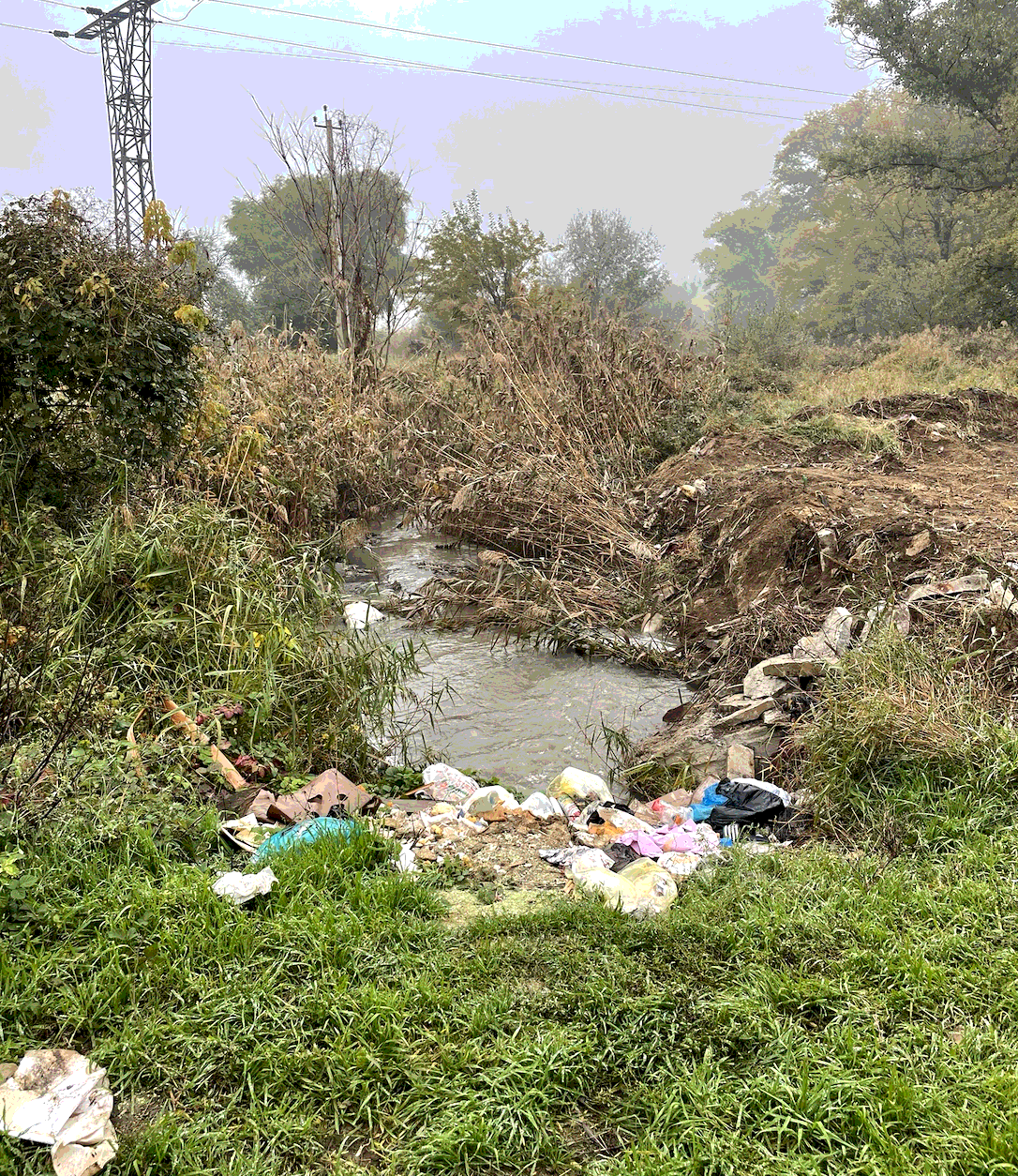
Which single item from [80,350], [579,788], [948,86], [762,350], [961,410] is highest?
[948,86]

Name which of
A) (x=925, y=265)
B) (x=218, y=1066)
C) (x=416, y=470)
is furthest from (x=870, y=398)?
(x=925, y=265)

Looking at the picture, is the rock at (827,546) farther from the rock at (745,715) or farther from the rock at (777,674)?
the rock at (745,715)

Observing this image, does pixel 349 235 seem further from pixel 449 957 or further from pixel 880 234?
pixel 880 234

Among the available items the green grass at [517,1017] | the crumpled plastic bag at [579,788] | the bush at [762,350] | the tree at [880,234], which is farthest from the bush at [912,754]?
the tree at [880,234]

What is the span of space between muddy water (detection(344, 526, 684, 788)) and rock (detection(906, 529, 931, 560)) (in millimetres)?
1748

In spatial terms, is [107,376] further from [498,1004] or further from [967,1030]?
[967,1030]

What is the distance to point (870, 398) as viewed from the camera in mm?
11781

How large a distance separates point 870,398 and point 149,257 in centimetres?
938

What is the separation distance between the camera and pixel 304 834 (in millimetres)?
3398

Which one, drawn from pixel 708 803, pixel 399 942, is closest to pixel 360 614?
pixel 708 803

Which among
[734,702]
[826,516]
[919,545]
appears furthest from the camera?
[826,516]

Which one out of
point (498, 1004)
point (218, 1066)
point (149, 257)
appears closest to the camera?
point (218, 1066)

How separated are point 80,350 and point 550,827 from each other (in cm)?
352

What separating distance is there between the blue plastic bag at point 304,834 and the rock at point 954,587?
11.3 feet
